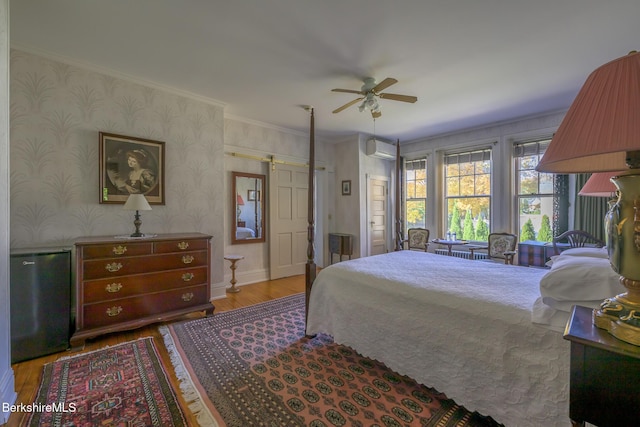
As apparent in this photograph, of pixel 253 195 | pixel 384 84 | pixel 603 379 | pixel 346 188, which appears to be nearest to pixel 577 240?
pixel 384 84

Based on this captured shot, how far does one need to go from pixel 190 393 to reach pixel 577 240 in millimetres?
4707

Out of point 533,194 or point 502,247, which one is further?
point 533,194

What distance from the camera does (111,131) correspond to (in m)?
2.80

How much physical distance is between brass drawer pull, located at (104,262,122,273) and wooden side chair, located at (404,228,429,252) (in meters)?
4.24

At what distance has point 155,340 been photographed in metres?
2.43

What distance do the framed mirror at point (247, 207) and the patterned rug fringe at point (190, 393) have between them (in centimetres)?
209

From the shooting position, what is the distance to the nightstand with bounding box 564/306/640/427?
0.76m

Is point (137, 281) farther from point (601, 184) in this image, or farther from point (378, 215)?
point (378, 215)

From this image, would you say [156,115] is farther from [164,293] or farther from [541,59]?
[541,59]

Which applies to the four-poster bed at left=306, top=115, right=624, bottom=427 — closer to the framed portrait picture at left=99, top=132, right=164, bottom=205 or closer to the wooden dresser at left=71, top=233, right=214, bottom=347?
the wooden dresser at left=71, top=233, right=214, bottom=347

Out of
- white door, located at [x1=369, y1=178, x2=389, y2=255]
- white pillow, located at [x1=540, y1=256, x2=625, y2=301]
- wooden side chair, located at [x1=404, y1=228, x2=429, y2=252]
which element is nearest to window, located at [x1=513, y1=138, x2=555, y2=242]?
wooden side chair, located at [x1=404, y1=228, x2=429, y2=252]

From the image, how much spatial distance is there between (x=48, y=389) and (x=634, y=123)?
3152 millimetres

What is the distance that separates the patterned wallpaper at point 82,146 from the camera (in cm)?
238

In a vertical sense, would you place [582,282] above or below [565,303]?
above
